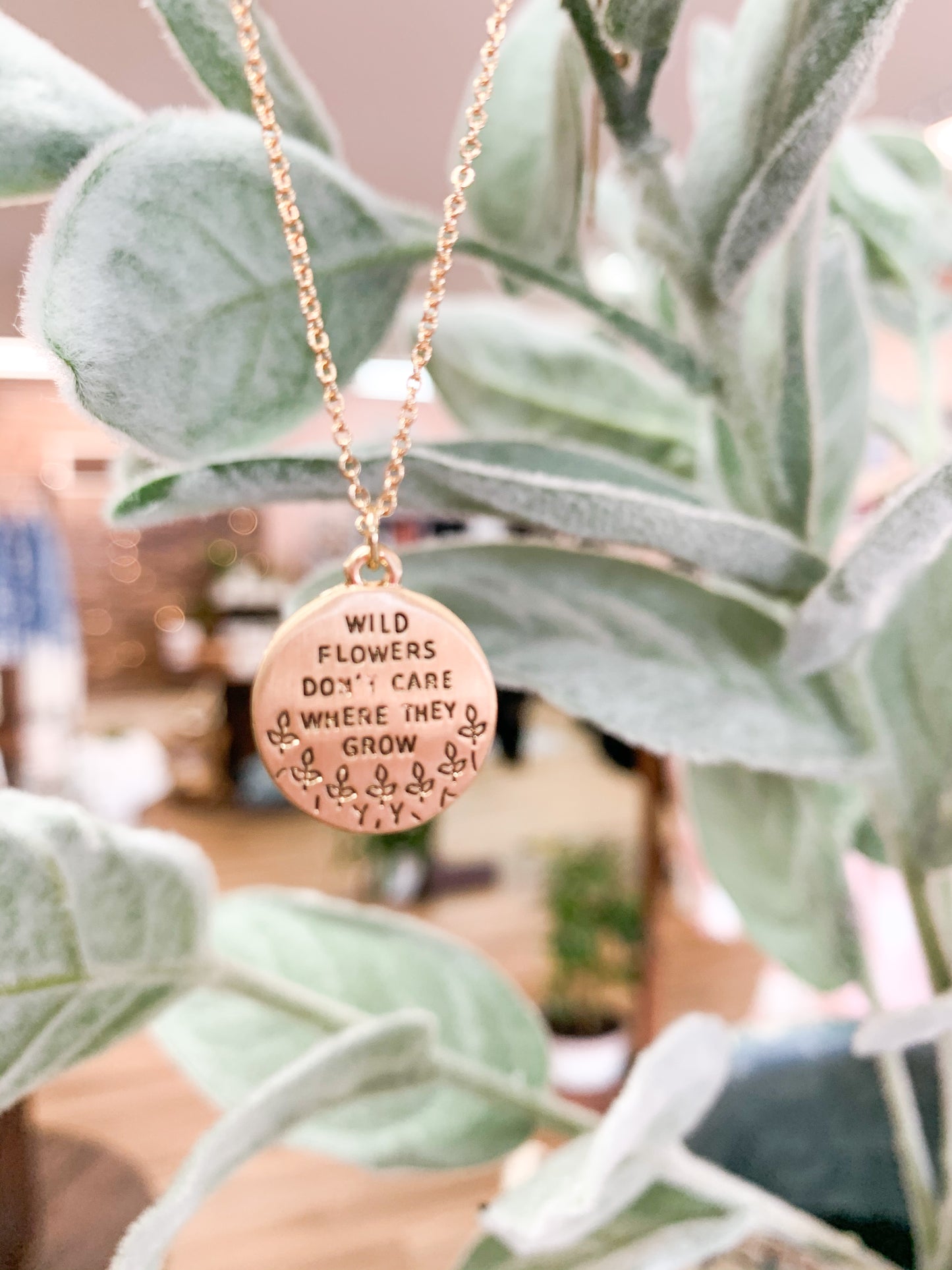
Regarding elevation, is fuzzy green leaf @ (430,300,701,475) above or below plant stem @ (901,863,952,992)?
above

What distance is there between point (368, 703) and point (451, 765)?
3 cm

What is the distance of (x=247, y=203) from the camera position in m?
0.22

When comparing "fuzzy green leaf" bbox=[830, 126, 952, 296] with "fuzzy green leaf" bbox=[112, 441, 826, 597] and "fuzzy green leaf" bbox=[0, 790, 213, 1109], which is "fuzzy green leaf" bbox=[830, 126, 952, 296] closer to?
"fuzzy green leaf" bbox=[112, 441, 826, 597]

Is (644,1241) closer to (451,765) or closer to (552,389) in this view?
(451,765)

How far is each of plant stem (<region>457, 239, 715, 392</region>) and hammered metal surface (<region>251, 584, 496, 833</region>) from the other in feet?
0.33

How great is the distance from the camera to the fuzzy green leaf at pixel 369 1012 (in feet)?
1.15

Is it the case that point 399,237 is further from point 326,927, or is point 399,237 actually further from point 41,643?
point 41,643

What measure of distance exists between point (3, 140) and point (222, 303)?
52 mm

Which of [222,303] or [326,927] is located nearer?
[222,303]

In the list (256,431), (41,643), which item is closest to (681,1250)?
(256,431)

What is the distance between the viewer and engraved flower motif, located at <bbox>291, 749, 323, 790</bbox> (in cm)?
25

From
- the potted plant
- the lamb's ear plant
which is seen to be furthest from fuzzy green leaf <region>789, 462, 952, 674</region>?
the potted plant

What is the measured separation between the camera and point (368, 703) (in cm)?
26

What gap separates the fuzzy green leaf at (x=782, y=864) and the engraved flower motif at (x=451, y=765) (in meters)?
0.15
